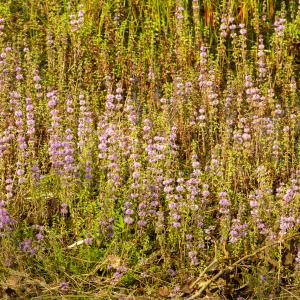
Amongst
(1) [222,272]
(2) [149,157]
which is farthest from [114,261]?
(2) [149,157]

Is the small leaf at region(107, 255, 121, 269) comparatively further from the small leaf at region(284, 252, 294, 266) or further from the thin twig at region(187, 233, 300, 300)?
the small leaf at region(284, 252, 294, 266)

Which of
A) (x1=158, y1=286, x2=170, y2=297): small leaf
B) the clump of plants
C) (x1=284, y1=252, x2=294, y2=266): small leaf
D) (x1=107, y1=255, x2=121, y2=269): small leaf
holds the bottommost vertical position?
(x1=158, y1=286, x2=170, y2=297): small leaf

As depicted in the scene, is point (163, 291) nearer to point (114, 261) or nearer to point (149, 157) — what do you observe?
point (114, 261)

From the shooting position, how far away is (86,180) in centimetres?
460

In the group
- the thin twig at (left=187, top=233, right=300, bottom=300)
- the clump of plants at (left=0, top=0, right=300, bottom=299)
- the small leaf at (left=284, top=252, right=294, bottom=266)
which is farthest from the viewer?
the small leaf at (left=284, top=252, right=294, bottom=266)

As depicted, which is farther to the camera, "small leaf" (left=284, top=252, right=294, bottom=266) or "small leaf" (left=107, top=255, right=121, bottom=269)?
"small leaf" (left=284, top=252, right=294, bottom=266)

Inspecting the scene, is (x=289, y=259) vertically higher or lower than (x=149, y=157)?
lower

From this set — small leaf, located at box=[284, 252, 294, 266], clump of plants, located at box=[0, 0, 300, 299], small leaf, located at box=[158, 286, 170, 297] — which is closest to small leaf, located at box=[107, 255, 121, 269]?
clump of plants, located at box=[0, 0, 300, 299]

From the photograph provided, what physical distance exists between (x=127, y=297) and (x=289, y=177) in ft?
5.38

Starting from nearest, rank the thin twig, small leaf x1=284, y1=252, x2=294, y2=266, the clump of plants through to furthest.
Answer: the thin twig < the clump of plants < small leaf x1=284, y1=252, x2=294, y2=266

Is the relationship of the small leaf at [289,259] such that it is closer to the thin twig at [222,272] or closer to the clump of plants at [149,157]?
the clump of plants at [149,157]

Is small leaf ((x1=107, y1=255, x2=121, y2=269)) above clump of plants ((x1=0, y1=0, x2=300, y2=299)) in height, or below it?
below

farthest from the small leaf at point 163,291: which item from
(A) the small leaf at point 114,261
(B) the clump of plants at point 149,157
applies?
(A) the small leaf at point 114,261

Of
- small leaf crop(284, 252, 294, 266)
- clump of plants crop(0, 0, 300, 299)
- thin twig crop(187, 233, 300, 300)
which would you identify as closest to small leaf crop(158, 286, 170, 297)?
clump of plants crop(0, 0, 300, 299)
